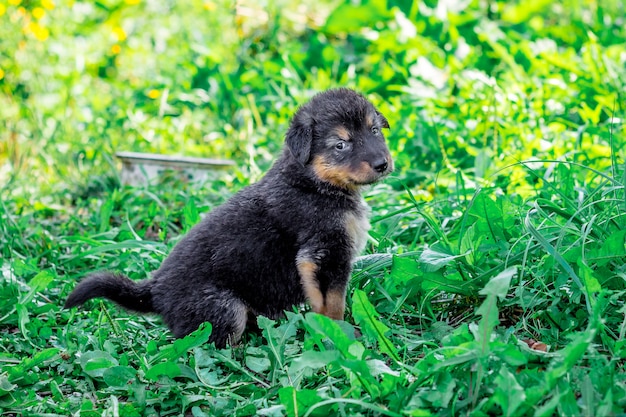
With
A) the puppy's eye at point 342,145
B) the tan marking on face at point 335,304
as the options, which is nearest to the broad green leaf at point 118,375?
the tan marking on face at point 335,304

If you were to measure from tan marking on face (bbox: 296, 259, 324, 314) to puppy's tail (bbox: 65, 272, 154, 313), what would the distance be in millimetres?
760

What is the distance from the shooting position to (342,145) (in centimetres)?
391

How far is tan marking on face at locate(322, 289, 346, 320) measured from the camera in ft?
12.0

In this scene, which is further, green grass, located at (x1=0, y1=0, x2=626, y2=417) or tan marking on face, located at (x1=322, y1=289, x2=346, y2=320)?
tan marking on face, located at (x1=322, y1=289, x2=346, y2=320)

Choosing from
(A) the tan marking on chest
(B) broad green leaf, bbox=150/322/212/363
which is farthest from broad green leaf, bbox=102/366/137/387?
(A) the tan marking on chest

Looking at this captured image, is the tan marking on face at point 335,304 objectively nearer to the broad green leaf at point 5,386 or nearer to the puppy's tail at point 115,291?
the puppy's tail at point 115,291

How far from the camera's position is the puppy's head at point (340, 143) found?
3.85m

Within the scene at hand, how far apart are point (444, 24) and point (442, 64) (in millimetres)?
818

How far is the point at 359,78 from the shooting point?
7.35 meters

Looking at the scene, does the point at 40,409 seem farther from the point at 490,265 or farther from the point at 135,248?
the point at 490,265

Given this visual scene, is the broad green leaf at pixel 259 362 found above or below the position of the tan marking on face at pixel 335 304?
below

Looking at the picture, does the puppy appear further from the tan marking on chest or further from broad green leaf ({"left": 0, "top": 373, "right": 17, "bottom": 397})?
broad green leaf ({"left": 0, "top": 373, "right": 17, "bottom": 397})

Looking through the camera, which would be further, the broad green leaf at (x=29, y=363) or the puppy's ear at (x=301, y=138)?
the puppy's ear at (x=301, y=138)

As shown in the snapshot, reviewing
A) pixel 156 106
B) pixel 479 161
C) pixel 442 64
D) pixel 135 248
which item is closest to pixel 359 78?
pixel 442 64
